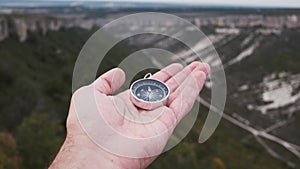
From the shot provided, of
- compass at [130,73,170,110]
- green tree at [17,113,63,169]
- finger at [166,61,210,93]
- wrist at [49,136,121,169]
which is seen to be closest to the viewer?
wrist at [49,136,121,169]

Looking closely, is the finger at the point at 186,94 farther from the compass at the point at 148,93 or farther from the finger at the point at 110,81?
the finger at the point at 110,81

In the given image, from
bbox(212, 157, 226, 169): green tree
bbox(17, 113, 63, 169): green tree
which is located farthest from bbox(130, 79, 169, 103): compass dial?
bbox(212, 157, 226, 169): green tree

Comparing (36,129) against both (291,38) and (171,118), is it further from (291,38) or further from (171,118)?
(291,38)

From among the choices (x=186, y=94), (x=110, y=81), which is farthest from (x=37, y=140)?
(x=186, y=94)

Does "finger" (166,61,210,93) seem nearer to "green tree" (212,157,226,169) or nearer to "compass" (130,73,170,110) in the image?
"compass" (130,73,170,110)

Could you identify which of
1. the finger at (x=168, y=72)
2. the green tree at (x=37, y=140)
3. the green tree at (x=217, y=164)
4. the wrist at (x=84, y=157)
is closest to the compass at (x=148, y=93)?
the finger at (x=168, y=72)

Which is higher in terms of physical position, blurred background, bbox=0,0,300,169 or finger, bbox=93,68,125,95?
finger, bbox=93,68,125,95
